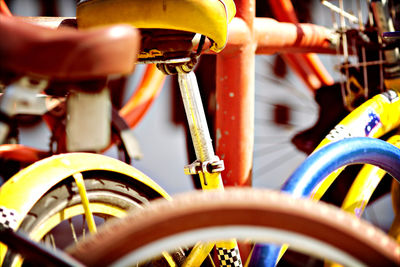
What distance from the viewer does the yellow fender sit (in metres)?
0.67

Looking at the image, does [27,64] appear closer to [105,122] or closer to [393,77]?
[105,122]

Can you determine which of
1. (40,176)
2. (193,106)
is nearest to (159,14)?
(193,106)

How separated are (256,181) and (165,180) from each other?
361 millimetres

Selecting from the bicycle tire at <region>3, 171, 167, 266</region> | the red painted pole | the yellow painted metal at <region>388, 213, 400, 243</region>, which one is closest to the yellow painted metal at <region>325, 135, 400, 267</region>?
the yellow painted metal at <region>388, 213, 400, 243</region>

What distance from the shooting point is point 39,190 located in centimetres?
69

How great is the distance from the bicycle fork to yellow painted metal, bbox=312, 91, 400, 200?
0.20 meters

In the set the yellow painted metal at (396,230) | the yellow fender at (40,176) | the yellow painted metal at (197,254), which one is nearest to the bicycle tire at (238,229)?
the yellow fender at (40,176)

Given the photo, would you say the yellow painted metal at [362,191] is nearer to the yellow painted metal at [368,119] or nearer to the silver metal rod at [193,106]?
the yellow painted metal at [368,119]

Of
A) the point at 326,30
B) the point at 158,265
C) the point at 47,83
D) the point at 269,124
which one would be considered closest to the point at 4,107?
the point at 47,83

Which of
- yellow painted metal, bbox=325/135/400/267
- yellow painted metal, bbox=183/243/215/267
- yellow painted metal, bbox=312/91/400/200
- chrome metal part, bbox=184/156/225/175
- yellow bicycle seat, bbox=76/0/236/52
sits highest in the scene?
yellow bicycle seat, bbox=76/0/236/52

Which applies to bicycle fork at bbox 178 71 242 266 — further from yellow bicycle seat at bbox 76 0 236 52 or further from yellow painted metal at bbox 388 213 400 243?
yellow painted metal at bbox 388 213 400 243

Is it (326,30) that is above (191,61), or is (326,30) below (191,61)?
above

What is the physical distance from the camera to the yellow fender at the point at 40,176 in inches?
26.2

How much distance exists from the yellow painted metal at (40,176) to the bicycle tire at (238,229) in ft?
0.85
